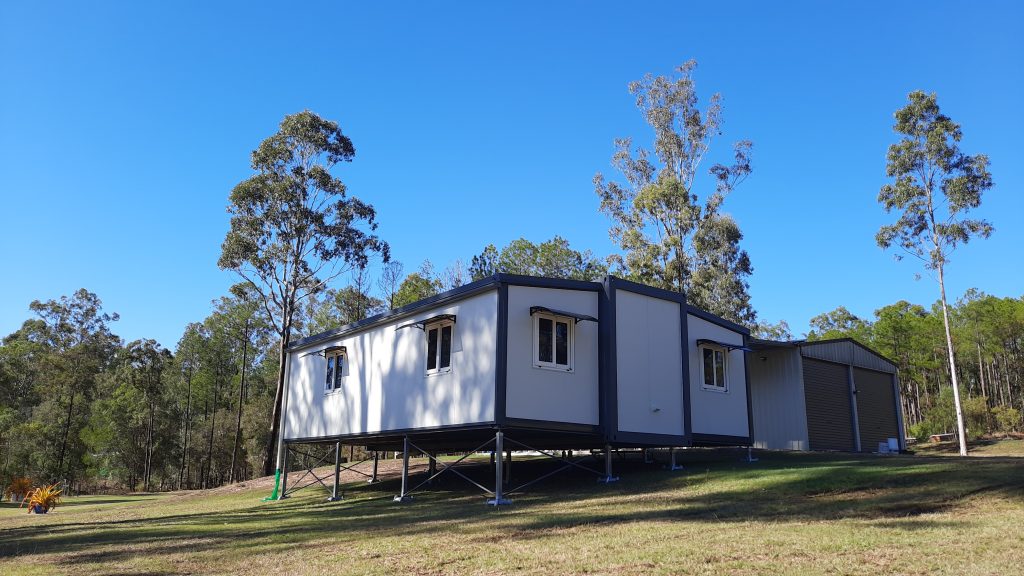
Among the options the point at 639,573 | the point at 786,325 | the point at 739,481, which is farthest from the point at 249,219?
the point at 786,325

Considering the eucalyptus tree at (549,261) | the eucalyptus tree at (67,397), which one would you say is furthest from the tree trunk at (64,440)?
the eucalyptus tree at (549,261)

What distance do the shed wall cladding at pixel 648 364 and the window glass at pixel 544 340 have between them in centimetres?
150

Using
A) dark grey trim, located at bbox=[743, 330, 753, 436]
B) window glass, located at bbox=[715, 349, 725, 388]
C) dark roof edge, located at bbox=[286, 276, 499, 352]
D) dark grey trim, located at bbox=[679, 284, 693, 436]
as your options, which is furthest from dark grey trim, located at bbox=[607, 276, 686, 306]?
dark grey trim, located at bbox=[743, 330, 753, 436]

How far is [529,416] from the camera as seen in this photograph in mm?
14477

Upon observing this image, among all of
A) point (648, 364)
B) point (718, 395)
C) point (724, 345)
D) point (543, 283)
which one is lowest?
point (718, 395)

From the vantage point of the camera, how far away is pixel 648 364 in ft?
53.0

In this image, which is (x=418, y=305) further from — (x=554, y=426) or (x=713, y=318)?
(x=713, y=318)

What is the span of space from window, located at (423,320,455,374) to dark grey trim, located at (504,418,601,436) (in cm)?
211

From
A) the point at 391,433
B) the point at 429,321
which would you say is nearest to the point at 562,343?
the point at 429,321

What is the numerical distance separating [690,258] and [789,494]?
2395cm

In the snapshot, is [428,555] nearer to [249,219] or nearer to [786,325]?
[249,219]

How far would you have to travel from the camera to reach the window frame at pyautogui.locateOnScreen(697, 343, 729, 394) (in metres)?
17.7

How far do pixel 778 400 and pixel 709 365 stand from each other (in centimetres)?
657

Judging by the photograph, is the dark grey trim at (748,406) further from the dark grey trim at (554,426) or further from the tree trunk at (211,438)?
the tree trunk at (211,438)
